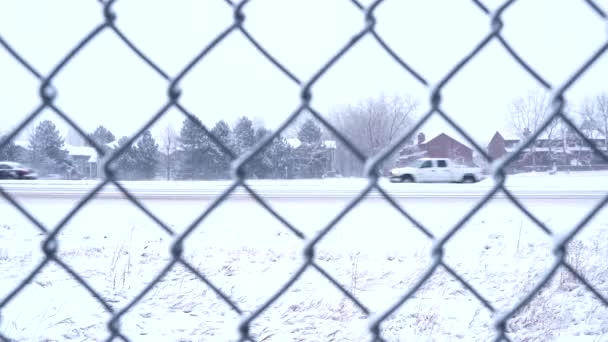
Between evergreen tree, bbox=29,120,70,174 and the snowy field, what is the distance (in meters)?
3.04

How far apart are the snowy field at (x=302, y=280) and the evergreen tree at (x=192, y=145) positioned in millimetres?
1782

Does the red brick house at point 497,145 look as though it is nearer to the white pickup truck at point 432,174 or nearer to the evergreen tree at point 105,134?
the evergreen tree at point 105,134

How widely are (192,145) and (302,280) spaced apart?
4.52m

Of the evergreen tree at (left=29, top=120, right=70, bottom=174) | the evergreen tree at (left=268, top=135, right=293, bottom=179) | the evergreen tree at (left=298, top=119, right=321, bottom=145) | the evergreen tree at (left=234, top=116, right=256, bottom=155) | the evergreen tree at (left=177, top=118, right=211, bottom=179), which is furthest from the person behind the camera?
the evergreen tree at (left=268, top=135, right=293, bottom=179)

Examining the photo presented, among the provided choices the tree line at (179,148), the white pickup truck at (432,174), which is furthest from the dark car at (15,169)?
the white pickup truck at (432,174)

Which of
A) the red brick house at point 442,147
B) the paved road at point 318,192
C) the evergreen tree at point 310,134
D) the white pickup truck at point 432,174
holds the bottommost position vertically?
the paved road at point 318,192

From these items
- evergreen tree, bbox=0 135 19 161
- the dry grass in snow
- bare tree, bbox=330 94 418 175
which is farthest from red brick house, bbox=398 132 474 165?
the dry grass in snow

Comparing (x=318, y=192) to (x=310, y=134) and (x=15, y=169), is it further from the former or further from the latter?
(x=310, y=134)

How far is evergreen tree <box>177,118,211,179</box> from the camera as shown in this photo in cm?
174

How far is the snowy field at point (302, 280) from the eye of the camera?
5738 mm

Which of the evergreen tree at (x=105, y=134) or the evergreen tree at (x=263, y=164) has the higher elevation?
the evergreen tree at (x=105, y=134)

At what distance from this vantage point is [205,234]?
10.1m

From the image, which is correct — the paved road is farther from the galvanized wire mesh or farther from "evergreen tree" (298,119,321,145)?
the galvanized wire mesh

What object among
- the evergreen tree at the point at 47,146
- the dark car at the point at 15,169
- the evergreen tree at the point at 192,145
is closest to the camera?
the evergreen tree at the point at 192,145
